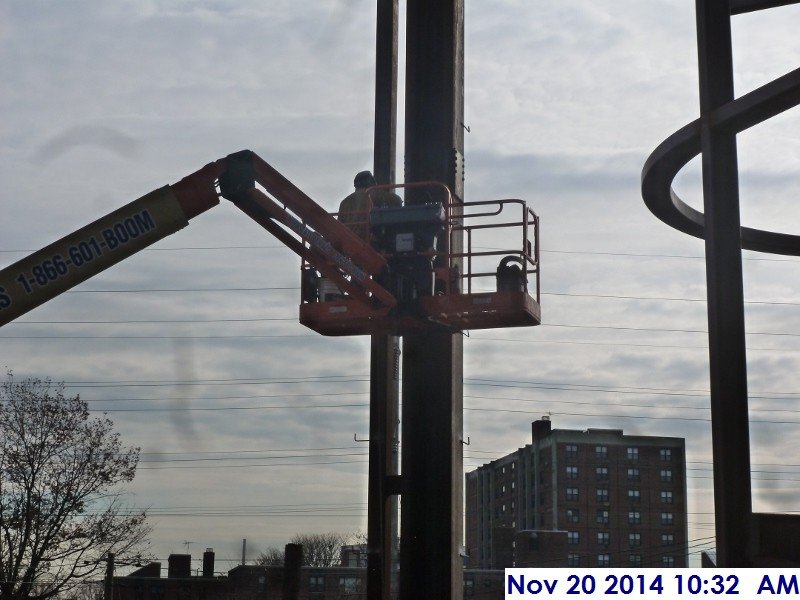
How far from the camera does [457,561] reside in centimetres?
1473

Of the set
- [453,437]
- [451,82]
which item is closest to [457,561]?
[453,437]

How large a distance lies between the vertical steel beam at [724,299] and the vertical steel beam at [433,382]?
3.42m

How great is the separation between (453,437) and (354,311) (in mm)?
2465

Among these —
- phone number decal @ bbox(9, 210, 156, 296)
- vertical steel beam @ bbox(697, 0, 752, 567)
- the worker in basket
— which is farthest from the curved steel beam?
phone number decal @ bbox(9, 210, 156, 296)

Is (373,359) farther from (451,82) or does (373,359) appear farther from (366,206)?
(451,82)

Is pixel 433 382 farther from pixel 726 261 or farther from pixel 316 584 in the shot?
pixel 316 584

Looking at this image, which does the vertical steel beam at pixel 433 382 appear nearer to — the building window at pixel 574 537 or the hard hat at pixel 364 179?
the hard hat at pixel 364 179

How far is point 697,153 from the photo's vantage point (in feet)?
51.5

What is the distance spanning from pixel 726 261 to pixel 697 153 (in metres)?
2.53

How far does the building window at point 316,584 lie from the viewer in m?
81.6

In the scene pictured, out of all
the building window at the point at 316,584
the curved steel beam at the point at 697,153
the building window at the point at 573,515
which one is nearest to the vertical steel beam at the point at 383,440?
the curved steel beam at the point at 697,153

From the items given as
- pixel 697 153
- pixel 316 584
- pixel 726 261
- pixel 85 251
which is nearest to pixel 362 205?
pixel 85 251

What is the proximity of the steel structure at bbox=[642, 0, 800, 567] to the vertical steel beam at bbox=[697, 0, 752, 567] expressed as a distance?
1 cm

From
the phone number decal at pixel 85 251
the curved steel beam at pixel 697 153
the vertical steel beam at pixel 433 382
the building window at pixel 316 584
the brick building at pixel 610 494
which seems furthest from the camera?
the brick building at pixel 610 494
